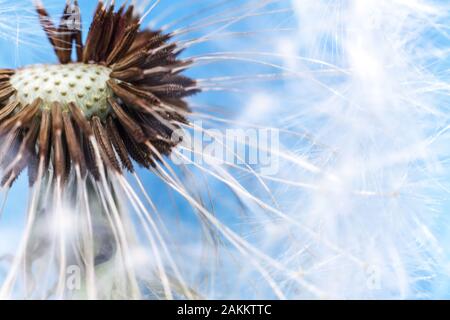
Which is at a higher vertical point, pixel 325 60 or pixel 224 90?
pixel 325 60

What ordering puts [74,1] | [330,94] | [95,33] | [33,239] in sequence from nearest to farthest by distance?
[33,239]
[95,33]
[74,1]
[330,94]

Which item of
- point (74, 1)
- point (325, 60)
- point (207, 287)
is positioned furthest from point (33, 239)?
point (325, 60)

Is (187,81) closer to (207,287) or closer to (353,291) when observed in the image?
(207,287)

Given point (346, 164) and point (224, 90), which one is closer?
point (224, 90)
